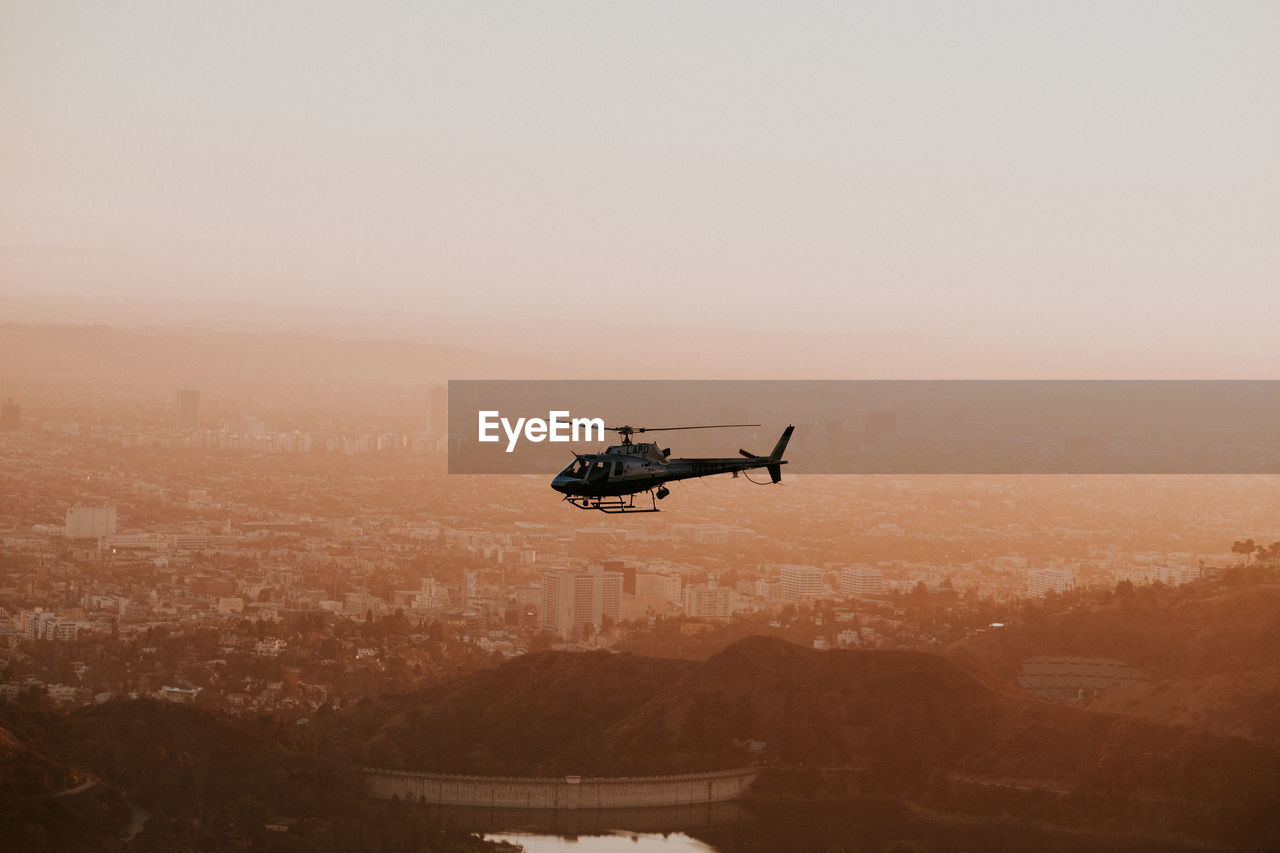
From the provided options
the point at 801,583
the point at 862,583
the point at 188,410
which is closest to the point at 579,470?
the point at 801,583

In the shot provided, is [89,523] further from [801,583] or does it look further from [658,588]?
[801,583]

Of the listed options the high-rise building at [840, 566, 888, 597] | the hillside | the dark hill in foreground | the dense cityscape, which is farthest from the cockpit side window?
the high-rise building at [840, 566, 888, 597]

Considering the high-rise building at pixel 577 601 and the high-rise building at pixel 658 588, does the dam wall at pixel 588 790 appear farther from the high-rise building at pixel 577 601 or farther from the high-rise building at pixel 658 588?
the high-rise building at pixel 658 588

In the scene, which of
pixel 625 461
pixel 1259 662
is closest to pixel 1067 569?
pixel 1259 662

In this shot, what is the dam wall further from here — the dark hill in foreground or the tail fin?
the tail fin

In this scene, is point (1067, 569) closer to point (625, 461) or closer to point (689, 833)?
point (689, 833)
